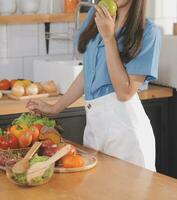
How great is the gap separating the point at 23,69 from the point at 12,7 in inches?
16.3

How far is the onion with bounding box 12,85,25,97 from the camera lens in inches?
117

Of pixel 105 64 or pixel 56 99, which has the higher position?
pixel 105 64

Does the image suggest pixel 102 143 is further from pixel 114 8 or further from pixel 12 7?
pixel 12 7

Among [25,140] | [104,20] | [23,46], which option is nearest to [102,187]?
[25,140]

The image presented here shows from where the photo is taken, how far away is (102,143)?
216 cm

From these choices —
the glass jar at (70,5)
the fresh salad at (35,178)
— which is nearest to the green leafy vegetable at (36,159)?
the fresh salad at (35,178)

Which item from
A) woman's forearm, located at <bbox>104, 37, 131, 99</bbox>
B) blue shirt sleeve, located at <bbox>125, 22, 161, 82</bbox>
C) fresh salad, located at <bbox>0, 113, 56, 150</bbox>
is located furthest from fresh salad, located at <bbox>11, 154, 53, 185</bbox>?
blue shirt sleeve, located at <bbox>125, 22, 161, 82</bbox>

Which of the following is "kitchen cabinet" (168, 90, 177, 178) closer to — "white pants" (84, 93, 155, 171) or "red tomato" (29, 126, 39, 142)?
"white pants" (84, 93, 155, 171)

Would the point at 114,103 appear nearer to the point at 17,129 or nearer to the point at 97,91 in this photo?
the point at 97,91

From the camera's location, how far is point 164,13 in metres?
3.74

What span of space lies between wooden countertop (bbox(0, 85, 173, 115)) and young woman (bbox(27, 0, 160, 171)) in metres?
0.56

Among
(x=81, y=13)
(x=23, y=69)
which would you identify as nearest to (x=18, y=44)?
(x=23, y=69)

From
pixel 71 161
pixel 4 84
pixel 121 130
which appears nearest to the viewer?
pixel 71 161

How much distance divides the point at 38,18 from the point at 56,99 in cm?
57
